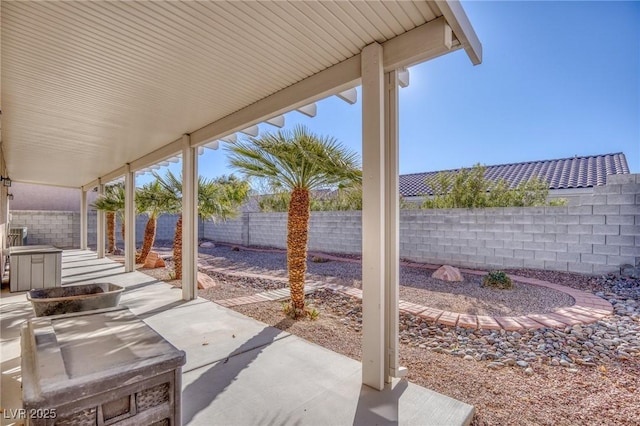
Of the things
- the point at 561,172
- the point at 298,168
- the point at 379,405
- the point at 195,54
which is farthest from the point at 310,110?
the point at 561,172

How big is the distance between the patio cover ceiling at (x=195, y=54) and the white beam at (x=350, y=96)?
16.5 inches

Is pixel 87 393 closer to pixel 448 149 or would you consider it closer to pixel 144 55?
pixel 144 55

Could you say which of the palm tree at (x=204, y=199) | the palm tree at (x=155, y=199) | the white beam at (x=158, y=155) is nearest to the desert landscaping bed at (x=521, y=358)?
the palm tree at (x=204, y=199)

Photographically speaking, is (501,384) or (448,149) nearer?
(501,384)

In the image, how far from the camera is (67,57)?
292cm

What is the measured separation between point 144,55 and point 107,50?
0.30 metres

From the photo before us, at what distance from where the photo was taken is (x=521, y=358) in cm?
321

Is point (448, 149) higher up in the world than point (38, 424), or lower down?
higher up

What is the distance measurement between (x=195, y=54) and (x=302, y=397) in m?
3.09

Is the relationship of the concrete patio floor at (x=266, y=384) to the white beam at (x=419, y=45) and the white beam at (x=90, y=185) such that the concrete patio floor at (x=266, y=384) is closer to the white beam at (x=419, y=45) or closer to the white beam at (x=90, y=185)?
the white beam at (x=419, y=45)

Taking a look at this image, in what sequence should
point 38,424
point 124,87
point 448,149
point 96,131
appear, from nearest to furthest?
1. point 38,424
2. point 124,87
3. point 96,131
4. point 448,149

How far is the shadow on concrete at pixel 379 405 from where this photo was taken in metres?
2.12

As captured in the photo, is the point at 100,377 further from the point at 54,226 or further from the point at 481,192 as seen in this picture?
the point at 54,226

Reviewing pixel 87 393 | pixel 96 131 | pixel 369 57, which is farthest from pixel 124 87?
pixel 87 393
